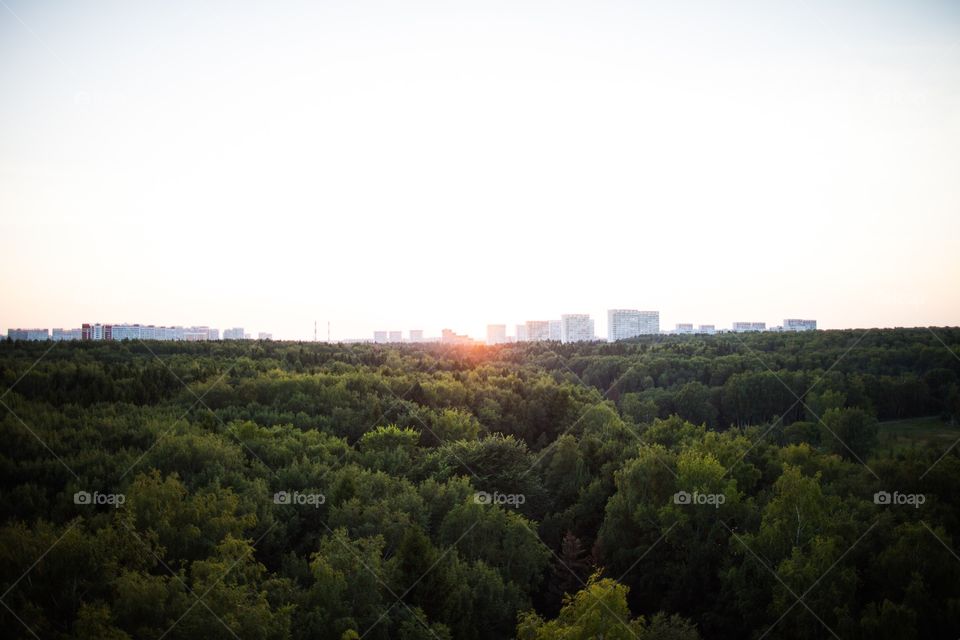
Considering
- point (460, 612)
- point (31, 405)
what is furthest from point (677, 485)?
Answer: point (31, 405)

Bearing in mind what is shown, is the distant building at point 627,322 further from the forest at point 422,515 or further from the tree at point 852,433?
the tree at point 852,433

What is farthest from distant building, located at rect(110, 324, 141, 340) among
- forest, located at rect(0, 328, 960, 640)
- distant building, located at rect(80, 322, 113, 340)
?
forest, located at rect(0, 328, 960, 640)

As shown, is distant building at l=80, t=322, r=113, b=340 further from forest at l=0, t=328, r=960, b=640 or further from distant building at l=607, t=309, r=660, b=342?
distant building at l=607, t=309, r=660, b=342

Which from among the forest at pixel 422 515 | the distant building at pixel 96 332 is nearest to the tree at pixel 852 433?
the forest at pixel 422 515

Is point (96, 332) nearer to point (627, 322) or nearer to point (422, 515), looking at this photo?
point (422, 515)

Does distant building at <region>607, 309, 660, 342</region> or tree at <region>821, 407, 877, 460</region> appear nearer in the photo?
tree at <region>821, 407, 877, 460</region>

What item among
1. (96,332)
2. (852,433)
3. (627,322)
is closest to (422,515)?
(852,433)

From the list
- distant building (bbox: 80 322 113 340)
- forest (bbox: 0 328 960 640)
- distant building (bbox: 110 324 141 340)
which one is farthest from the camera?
distant building (bbox: 110 324 141 340)

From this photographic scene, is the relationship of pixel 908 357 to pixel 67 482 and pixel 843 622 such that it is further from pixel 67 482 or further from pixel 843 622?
pixel 67 482

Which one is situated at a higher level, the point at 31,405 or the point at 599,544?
the point at 31,405
